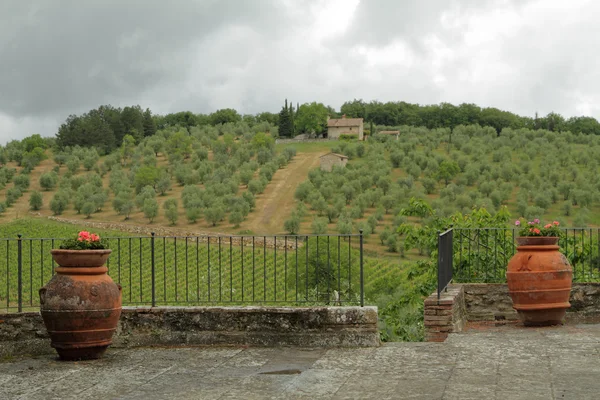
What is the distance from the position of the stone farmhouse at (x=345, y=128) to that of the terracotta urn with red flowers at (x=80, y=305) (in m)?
137

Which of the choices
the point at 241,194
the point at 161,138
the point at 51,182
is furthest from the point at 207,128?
the point at 241,194

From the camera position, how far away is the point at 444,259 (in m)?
10.3

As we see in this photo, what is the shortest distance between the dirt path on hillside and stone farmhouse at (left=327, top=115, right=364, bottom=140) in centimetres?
2511

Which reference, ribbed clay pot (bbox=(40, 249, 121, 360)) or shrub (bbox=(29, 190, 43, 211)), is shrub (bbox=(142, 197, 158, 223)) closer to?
shrub (bbox=(29, 190, 43, 211))

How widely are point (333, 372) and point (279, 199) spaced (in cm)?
8931

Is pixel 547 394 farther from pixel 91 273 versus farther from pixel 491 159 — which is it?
pixel 491 159

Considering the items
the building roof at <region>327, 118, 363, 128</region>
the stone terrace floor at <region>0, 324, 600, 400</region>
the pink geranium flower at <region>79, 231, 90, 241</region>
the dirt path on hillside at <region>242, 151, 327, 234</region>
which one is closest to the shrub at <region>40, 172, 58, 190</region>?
the dirt path on hillside at <region>242, 151, 327, 234</region>

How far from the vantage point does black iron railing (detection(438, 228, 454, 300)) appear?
979 centimetres

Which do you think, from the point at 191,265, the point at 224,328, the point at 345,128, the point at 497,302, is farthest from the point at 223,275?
the point at 345,128

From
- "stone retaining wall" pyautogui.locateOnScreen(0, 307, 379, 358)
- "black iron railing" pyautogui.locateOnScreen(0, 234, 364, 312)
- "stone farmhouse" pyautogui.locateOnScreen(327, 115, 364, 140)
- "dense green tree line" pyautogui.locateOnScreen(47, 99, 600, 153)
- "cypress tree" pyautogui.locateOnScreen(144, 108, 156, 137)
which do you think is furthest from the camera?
"cypress tree" pyautogui.locateOnScreen(144, 108, 156, 137)

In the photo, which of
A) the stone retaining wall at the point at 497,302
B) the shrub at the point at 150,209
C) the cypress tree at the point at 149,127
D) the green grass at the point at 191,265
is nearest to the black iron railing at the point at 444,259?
the stone retaining wall at the point at 497,302

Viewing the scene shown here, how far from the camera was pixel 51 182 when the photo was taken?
110 m

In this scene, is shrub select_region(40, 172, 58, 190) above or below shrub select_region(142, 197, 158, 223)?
above

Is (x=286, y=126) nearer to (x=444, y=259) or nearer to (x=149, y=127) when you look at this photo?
(x=149, y=127)
